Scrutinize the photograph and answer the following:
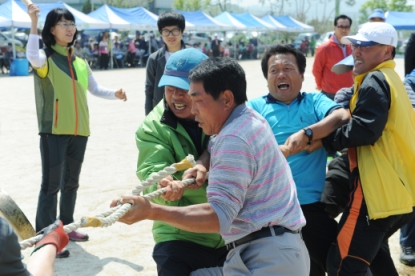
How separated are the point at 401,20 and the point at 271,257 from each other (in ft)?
112

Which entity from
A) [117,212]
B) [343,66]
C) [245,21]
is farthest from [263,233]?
[245,21]

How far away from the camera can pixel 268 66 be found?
431 centimetres

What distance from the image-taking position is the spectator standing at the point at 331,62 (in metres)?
8.77

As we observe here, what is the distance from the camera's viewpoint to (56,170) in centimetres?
563

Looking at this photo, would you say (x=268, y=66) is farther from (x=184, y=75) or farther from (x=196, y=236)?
(x=196, y=236)

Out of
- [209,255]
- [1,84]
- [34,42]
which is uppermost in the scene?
[34,42]

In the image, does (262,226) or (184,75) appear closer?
(262,226)

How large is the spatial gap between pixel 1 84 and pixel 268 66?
1959cm

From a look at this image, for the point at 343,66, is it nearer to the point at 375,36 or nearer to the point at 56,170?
the point at 375,36

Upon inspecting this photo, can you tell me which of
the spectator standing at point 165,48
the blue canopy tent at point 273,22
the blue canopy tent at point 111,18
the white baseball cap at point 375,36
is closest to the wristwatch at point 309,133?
the white baseball cap at point 375,36

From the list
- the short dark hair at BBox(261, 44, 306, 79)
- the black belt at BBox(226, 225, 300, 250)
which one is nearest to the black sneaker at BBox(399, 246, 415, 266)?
the short dark hair at BBox(261, 44, 306, 79)

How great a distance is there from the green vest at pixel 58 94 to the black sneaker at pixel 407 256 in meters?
3.12

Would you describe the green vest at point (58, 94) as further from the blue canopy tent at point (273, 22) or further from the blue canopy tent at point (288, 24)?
the blue canopy tent at point (288, 24)

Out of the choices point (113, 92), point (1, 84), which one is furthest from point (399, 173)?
point (1, 84)
